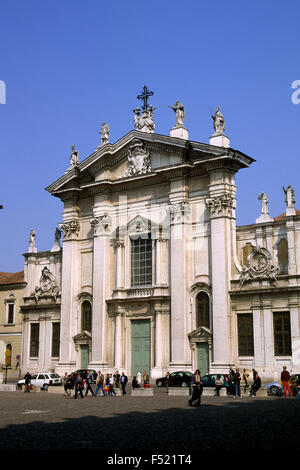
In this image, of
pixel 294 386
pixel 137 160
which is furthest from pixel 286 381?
pixel 137 160

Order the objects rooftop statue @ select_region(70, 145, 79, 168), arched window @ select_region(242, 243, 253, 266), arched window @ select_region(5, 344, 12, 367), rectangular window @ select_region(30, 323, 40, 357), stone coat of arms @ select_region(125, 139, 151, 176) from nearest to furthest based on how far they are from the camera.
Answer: arched window @ select_region(242, 243, 253, 266), stone coat of arms @ select_region(125, 139, 151, 176), rooftop statue @ select_region(70, 145, 79, 168), rectangular window @ select_region(30, 323, 40, 357), arched window @ select_region(5, 344, 12, 367)

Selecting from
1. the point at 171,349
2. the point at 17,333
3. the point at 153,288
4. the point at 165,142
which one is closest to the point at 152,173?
the point at 165,142

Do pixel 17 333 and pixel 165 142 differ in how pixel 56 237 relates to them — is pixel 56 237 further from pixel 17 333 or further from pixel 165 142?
pixel 165 142

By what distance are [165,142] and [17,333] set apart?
68.9 ft

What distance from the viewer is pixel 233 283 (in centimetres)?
3609

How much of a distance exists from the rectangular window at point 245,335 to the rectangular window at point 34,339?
17.9 metres

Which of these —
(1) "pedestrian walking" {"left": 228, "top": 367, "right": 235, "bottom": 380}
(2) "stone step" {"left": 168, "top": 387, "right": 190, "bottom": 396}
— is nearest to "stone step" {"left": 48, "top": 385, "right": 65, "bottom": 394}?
(2) "stone step" {"left": 168, "top": 387, "right": 190, "bottom": 396}

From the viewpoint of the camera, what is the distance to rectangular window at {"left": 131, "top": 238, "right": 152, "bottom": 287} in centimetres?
3991

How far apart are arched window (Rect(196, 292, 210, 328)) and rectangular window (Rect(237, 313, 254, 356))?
6.80 ft

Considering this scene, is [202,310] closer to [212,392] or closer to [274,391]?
[212,392]

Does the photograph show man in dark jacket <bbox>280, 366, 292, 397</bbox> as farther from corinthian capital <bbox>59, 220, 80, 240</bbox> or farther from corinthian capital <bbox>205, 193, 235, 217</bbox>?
corinthian capital <bbox>59, 220, 80, 240</bbox>

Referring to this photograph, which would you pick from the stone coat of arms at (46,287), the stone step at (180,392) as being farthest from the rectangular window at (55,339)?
the stone step at (180,392)

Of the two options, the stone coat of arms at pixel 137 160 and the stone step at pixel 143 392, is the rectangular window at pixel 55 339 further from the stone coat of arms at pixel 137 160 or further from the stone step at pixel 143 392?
the stone step at pixel 143 392

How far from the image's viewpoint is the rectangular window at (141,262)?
39906 mm
